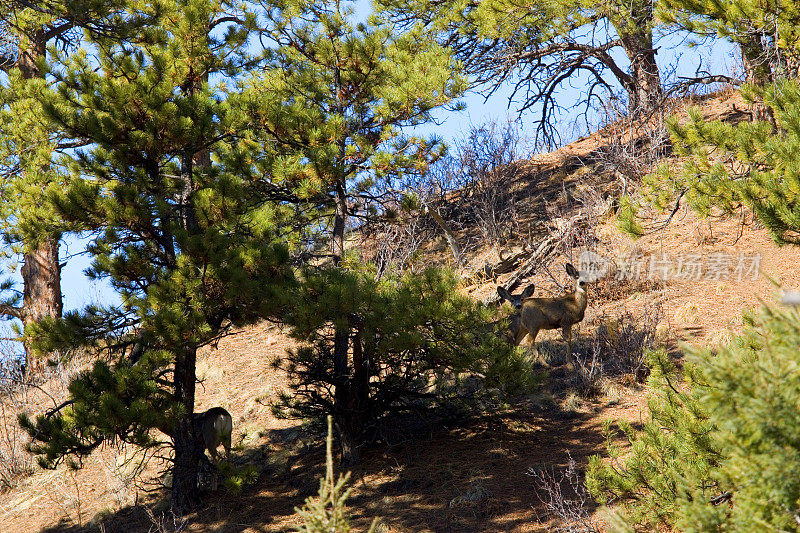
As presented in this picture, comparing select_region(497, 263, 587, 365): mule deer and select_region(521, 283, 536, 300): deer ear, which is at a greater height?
select_region(521, 283, 536, 300): deer ear

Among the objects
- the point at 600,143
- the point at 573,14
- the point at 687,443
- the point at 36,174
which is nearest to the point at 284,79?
the point at 36,174

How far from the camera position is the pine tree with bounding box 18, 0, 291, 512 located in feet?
22.8

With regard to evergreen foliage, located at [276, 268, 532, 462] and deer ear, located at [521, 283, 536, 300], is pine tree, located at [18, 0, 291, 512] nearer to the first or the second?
evergreen foliage, located at [276, 268, 532, 462]

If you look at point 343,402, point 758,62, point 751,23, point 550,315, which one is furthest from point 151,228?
point 758,62

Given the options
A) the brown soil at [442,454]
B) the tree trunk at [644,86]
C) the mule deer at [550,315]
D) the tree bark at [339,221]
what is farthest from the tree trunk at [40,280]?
the tree trunk at [644,86]

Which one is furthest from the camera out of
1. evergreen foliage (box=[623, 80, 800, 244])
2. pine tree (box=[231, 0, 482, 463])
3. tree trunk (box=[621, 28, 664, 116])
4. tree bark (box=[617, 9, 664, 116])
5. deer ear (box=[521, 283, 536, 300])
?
tree trunk (box=[621, 28, 664, 116])

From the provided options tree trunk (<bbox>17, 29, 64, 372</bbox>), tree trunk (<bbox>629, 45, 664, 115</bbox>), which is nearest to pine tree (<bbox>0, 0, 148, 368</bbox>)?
tree trunk (<bbox>17, 29, 64, 372</bbox>)

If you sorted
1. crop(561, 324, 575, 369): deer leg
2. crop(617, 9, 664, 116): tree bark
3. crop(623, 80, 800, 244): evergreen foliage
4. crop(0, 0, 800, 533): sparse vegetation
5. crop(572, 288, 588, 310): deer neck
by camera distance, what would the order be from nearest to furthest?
crop(623, 80, 800, 244): evergreen foliage < crop(0, 0, 800, 533): sparse vegetation < crop(561, 324, 575, 369): deer leg < crop(572, 288, 588, 310): deer neck < crop(617, 9, 664, 116): tree bark

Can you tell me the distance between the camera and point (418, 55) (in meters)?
8.13

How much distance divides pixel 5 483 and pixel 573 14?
12413 mm

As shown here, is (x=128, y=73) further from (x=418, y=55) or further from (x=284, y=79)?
(x=418, y=55)

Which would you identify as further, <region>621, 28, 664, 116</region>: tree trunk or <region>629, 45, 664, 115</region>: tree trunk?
<region>629, 45, 664, 115</region>: tree trunk

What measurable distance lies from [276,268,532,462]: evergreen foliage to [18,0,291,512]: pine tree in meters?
0.58

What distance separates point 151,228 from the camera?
25.1 feet
